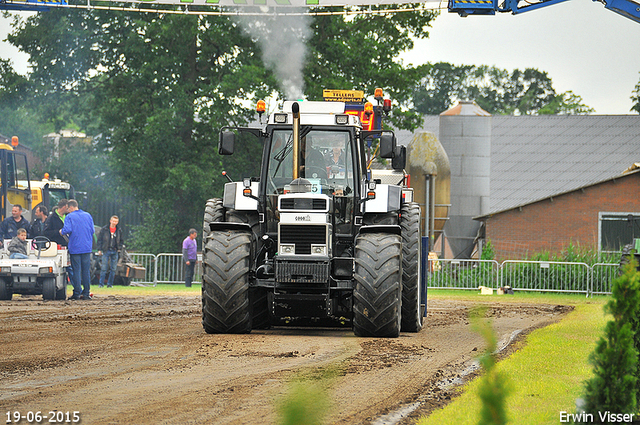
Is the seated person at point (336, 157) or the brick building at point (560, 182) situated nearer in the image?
the seated person at point (336, 157)

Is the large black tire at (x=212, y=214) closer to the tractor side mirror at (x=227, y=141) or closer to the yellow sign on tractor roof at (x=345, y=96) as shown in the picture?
the tractor side mirror at (x=227, y=141)

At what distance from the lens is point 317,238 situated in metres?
10.6

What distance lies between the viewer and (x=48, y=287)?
58.4 feet

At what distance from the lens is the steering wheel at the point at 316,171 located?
37.3 ft

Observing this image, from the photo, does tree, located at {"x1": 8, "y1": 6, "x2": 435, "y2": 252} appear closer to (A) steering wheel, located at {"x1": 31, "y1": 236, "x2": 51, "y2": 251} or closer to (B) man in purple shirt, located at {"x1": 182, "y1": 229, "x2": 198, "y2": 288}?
(B) man in purple shirt, located at {"x1": 182, "y1": 229, "x2": 198, "y2": 288}

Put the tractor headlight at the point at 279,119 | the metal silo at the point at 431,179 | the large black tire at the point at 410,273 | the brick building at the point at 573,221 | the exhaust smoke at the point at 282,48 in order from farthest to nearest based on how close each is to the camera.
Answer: the metal silo at the point at 431,179 < the brick building at the point at 573,221 < the exhaust smoke at the point at 282,48 < the large black tire at the point at 410,273 < the tractor headlight at the point at 279,119

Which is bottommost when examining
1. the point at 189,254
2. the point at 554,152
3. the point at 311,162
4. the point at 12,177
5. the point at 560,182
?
the point at 189,254

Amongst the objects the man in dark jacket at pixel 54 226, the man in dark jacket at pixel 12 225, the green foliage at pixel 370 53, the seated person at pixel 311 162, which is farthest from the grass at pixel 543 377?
the green foliage at pixel 370 53

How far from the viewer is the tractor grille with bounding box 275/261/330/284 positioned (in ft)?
33.9

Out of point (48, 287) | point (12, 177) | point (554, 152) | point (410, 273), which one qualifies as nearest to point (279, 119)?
point (410, 273)

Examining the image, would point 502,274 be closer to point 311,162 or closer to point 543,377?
point 311,162

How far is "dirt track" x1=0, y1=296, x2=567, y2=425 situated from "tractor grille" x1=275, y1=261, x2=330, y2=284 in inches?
28.9

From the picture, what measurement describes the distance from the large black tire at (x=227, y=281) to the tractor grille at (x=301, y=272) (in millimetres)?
426

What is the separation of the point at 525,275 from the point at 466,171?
419 inches
